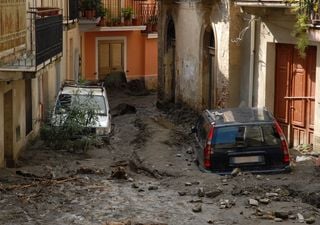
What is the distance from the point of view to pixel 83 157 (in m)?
17.1

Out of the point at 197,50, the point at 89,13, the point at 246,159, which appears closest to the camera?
the point at 246,159

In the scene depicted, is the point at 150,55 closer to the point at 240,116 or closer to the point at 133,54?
the point at 133,54

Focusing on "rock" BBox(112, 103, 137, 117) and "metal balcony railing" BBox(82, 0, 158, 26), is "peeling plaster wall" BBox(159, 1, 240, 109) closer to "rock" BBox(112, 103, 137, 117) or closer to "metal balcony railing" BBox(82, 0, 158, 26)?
"rock" BBox(112, 103, 137, 117)

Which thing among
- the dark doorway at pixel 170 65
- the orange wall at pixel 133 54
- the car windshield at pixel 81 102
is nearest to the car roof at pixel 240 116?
the car windshield at pixel 81 102

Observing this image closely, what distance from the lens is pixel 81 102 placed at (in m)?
19.4

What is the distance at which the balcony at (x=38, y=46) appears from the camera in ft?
45.2

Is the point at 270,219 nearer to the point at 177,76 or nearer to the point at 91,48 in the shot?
the point at 177,76

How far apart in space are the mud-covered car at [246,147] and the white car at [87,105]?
549 cm

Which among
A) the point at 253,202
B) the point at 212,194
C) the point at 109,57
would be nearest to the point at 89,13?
the point at 109,57

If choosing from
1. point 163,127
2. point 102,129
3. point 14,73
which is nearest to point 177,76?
point 163,127

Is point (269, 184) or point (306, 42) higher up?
point (306, 42)

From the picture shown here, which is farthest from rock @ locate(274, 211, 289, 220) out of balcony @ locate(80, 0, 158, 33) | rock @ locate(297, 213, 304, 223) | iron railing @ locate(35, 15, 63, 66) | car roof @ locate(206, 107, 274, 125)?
balcony @ locate(80, 0, 158, 33)

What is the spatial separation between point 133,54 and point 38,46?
21.7 meters

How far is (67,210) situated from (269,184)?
383 cm
